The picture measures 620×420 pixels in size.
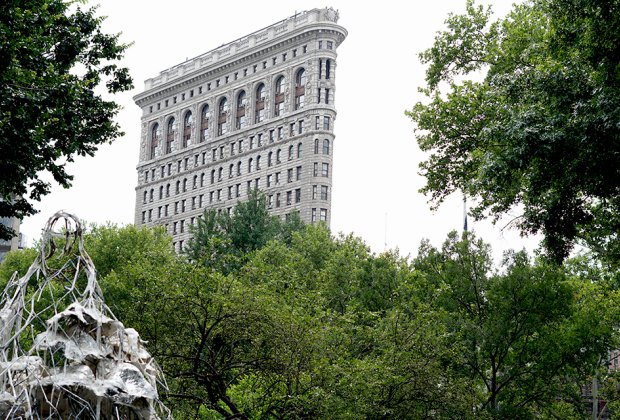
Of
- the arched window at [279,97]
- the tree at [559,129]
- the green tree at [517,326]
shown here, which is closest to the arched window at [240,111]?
the arched window at [279,97]

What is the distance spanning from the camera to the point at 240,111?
4747 inches

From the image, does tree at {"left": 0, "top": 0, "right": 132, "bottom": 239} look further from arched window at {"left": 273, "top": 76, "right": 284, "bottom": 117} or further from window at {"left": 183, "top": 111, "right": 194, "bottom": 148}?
window at {"left": 183, "top": 111, "right": 194, "bottom": 148}

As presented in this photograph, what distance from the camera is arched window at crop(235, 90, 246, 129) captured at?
120 meters

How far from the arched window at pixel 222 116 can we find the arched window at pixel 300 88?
1391 cm

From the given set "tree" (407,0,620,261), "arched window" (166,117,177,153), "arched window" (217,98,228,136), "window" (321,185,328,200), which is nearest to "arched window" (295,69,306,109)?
"window" (321,185,328,200)

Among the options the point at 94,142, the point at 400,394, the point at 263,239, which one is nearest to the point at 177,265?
the point at 94,142

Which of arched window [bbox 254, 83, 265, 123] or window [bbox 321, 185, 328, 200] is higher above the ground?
arched window [bbox 254, 83, 265, 123]

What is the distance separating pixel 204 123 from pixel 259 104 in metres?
11.4

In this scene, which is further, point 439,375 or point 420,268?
point 420,268

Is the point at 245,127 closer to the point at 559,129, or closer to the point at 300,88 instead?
the point at 300,88

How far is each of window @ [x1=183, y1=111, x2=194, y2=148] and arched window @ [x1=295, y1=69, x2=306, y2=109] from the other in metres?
21.5

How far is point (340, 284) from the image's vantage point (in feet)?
121

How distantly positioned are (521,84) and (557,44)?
1877 millimetres

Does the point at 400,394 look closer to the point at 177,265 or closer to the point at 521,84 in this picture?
the point at 177,265
